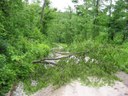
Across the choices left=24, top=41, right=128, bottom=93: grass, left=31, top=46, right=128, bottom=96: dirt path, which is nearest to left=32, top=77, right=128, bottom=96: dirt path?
left=31, top=46, right=128, bottom=96: dirt path

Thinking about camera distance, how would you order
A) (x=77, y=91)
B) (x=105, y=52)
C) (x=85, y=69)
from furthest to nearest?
(x=105, y=52), (x=85, y=69), (x=77, y=91)

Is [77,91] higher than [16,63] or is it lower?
lower

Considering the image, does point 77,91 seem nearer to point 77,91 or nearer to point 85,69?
point 77,91

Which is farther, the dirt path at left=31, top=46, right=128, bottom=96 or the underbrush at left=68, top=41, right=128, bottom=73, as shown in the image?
the underbrush at left=68, top=41, right=128, bottom=73

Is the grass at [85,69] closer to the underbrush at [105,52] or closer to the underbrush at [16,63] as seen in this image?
the underbrush at [105,52]

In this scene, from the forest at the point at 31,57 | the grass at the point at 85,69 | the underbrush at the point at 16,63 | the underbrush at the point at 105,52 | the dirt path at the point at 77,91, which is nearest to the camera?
the underbrush at the point at 16,63

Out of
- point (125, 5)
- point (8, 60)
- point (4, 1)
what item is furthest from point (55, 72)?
point (125, 5)

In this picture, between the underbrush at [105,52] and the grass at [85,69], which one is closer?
the grass at [85,69]

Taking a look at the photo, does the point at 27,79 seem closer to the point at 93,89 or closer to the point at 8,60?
the point at 8,60

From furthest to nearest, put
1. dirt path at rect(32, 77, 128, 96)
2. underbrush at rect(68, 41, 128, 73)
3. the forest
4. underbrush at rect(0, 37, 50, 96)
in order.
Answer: underbrush at rect(68, 41, 128, 73) → dirt path at rect(32, 77, 128, 96) → the forest → underbrush at rect(0, 37, 50, 96)

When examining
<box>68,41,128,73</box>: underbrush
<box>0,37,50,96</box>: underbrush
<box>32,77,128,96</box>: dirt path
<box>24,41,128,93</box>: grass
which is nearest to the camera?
<box>0,37,50,96</box>: underbrush

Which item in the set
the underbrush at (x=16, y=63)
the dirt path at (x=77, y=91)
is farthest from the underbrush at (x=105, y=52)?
the underbrush at (x=16, y=63)

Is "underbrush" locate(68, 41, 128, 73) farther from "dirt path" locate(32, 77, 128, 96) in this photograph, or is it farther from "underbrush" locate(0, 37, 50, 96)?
"underbrush" locate(0, 37, 50, 96)

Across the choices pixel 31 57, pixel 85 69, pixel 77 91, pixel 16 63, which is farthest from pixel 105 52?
pixel 16 63
